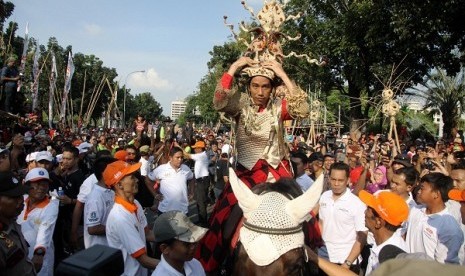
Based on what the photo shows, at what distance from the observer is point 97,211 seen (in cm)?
546

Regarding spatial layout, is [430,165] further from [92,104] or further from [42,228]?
[92,104]

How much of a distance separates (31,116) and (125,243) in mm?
17881

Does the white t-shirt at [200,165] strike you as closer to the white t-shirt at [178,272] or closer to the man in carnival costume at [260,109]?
the man in carnival costume at [260,109]

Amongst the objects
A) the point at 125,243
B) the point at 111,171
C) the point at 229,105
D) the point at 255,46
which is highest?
the point at 255,46

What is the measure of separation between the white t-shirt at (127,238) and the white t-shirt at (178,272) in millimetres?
731

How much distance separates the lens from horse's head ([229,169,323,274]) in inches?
→ 105

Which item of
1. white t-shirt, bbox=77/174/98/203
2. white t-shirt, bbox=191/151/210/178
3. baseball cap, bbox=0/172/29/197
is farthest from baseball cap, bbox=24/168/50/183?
white t-shirt, bbox=191/151/210/178

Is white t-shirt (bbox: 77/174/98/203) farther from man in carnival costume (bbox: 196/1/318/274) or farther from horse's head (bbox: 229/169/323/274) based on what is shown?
horse's head (bbox: 229/169/323/274)

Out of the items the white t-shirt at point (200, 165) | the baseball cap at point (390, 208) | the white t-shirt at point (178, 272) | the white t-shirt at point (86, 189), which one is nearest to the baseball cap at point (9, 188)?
the white t-shirt at point (178, 272)

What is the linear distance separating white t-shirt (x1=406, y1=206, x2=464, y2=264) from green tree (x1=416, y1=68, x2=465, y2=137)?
3385 centimetres

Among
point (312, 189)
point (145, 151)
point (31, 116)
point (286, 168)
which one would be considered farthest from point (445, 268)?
point (31, 116)

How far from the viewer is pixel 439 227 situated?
5203mm

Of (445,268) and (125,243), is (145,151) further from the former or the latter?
(445,268)

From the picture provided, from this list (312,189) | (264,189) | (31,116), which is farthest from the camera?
(31,116)
